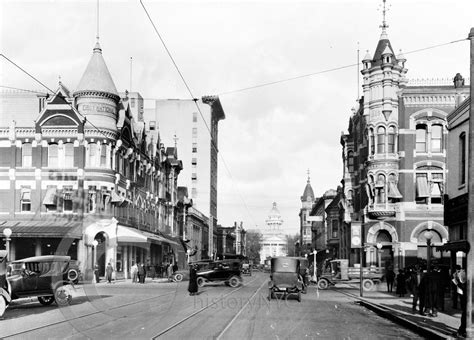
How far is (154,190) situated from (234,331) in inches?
2064

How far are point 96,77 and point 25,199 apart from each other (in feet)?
35.3

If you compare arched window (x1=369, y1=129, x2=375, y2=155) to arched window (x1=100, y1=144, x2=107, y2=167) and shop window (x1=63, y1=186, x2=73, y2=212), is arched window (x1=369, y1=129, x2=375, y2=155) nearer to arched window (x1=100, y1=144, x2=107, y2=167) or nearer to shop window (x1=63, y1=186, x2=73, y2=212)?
arched window (x1=100, y1=144, x2=107, y2=167)

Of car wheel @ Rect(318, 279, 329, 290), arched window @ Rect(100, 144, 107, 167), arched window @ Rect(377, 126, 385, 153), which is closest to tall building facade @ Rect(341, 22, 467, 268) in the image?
arched window @ Rect(377, 126, 385, 153)

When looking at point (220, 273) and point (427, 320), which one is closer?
point (427, 320)

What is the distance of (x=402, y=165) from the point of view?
169 feet

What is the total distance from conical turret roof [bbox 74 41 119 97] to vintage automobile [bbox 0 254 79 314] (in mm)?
27476

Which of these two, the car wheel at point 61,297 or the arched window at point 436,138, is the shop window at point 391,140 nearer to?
the arched window at point 436,138

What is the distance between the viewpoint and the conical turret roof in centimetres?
4969

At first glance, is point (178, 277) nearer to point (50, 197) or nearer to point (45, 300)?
point (50, 197)

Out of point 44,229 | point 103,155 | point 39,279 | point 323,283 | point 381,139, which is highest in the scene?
point 381,139

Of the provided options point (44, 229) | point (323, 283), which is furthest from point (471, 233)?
point (44, 229)

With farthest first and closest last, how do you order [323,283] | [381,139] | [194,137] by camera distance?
[194,137], [381,139], [323,283]

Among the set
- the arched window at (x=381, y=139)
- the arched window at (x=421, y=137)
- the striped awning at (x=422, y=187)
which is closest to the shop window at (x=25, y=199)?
the arched window at (x=381, y=139)

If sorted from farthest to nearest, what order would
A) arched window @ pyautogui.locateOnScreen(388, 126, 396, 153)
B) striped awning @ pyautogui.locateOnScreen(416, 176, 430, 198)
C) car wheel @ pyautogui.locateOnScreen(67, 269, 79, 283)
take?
arched window @ pyautogui.locateOnScreen(388, 126, 396, 153) → striped awning @ pyautogui.locateOnScreen(416, 176, 430, 198) → car wheel @ pyautogui.locateOnScreen(67, 269, 79, 283)
